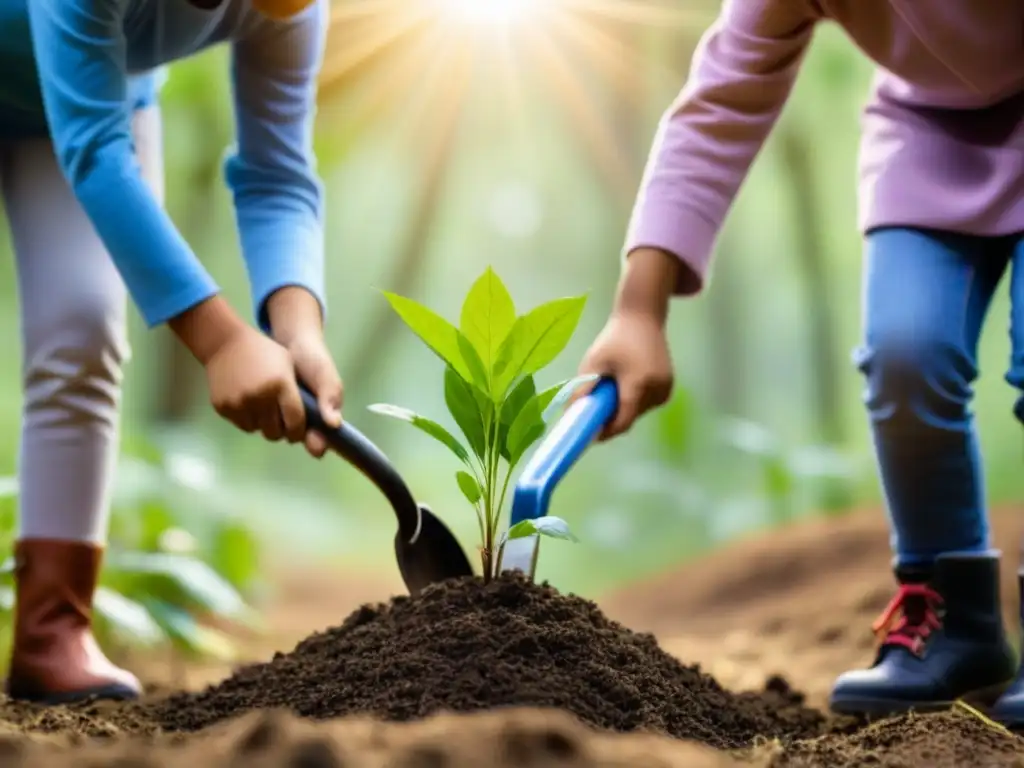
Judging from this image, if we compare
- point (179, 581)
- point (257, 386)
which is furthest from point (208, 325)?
point (179, 581)

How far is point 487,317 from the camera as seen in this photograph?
137 cm

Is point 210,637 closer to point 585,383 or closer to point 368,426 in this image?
point 585,383

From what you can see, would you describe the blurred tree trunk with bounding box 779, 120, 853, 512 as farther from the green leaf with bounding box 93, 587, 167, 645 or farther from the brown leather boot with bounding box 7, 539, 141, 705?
the brown leather boot with bounding box 7, 539, 141, 705

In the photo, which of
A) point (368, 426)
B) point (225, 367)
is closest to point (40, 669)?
point (225, 367)

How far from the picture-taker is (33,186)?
1.86 metres

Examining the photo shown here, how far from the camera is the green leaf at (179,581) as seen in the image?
2.73 m

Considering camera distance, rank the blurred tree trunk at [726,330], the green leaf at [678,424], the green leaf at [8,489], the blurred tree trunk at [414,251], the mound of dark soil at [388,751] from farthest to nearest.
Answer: the blurred tree trunk at [726,330] < the blurred tree trunk at [414,251] < the green leaf at [678,424] < the green leaf at [8,489] < the mound of dark soil at [388,751]

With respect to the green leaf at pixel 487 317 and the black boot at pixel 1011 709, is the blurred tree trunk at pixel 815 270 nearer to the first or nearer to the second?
the black boot at pixel 1011 709

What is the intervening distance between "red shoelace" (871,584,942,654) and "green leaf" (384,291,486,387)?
30.3 inches

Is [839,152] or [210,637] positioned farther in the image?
[839,152]

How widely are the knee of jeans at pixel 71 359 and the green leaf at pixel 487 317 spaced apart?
0.70m

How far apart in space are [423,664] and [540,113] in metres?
9.54

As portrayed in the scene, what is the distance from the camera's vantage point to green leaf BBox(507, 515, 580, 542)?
4.19 ft

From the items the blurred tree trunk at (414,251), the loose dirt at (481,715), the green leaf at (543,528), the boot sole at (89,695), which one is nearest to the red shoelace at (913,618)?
the loose dirt at (481,715)
